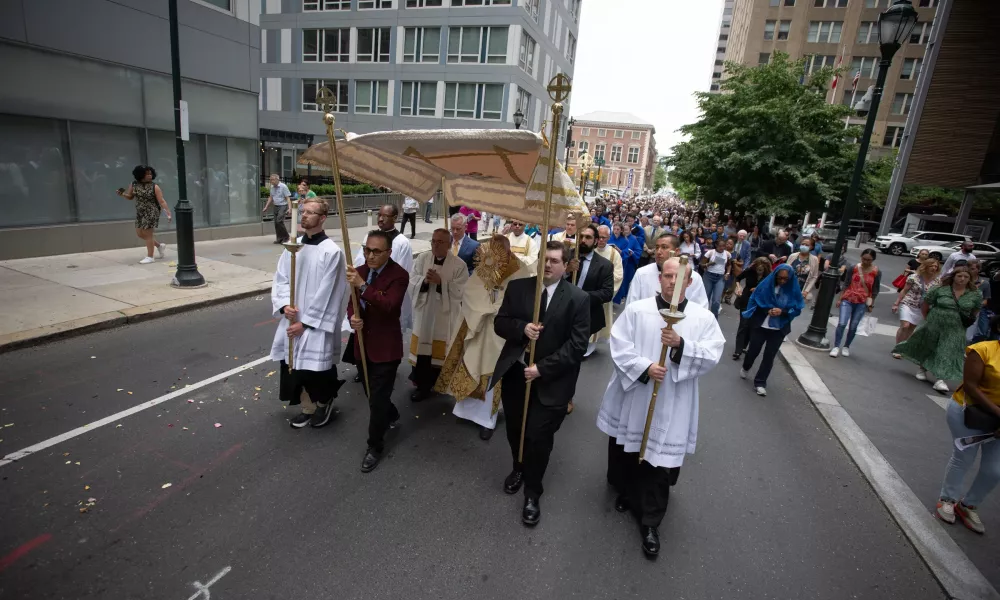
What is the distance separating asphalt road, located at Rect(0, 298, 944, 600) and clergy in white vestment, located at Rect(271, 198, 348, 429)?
67 centimetres

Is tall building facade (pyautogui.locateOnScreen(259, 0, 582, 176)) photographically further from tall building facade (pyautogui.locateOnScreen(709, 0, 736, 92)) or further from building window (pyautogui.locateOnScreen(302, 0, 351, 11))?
tall building facade (pyautogui.locateOnScreen(709, 0, 736, 92))

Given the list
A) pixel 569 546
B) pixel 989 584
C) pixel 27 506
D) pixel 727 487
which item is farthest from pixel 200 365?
pixel 989 584

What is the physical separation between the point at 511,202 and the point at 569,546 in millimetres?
3068

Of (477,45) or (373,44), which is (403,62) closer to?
(373,44)

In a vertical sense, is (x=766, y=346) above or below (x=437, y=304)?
below

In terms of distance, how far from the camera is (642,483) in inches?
141

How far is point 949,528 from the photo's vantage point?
157 inches

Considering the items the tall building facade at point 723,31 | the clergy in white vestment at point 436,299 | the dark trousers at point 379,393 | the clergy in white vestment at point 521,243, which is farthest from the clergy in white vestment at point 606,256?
the tall building facade at point 723,31

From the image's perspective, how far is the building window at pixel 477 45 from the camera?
2866 cm

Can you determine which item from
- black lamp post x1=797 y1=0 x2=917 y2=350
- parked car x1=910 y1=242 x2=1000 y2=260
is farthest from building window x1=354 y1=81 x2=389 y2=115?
parked car x1=910 y1=242 x2=1000 y2=260

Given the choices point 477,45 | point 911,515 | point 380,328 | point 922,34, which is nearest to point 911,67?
point 922,34

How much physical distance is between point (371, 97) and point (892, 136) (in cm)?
4883

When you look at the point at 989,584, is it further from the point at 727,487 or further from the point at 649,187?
Answer: the point at 649,187

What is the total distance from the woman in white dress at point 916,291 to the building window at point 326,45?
31927mm
